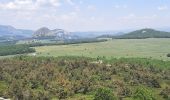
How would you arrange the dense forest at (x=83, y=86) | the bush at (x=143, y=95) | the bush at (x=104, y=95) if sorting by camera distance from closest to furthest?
the bush at (x=104, y=95), the bush at (x=143, y=95), the dense forest at (x=83, y=86)

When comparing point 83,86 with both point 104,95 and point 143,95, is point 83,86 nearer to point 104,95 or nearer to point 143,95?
point 104,95

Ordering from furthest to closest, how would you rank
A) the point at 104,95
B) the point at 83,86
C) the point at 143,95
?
the point at 83,86, the point at 143,95, the point at 104,95

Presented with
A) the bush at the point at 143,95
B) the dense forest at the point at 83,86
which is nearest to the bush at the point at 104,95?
the dense forest at the point at 83,86

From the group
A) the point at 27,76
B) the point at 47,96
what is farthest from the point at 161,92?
the point at 27,76

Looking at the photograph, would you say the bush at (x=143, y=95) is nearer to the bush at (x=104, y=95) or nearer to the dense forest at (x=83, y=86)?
the dense forest at (x=83, y=86)

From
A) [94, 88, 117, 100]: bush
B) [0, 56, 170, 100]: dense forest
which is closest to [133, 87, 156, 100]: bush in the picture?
[0, 56, 170, 100]: dense forest

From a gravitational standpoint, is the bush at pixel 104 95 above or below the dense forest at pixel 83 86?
above

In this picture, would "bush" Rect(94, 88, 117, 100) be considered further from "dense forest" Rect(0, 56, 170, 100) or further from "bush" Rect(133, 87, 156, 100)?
"bush" Rect(133, 87, 156, 100)

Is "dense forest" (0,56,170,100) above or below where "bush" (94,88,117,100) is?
below

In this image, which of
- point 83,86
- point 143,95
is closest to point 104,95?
point 143,95

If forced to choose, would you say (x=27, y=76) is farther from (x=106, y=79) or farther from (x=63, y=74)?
(x=106, y=79)

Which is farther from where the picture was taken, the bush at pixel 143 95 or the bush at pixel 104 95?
the bush at pixel 143 95
